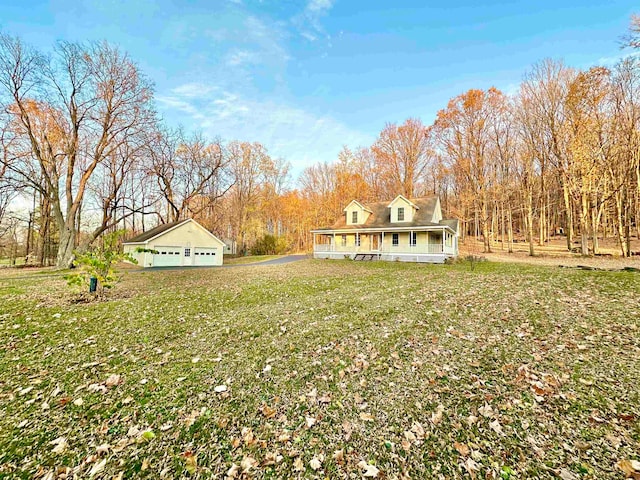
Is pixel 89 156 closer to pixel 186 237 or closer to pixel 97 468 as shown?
pixel 186 237

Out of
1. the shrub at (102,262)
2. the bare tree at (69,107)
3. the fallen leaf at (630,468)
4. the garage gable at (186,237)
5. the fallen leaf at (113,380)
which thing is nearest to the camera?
the fallen leaf at (630,468)

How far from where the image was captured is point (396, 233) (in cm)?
2223

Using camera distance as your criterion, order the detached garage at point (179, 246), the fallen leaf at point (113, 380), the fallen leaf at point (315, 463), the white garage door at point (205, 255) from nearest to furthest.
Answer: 1. the fallen leaf at point (315, 463)
2. the fallen leaf at point (113, 380)
3. the detached garage at point (179, 246)
4. the white garage door at point (205, 255)

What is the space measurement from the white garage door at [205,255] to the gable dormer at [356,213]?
13439mm

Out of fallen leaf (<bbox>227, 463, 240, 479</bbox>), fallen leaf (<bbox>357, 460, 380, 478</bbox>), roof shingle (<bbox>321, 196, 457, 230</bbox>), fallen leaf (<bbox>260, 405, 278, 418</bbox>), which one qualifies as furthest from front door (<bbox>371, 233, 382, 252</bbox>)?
fallen leaf (<bbox>227, 463, 240, 479</bbox>)

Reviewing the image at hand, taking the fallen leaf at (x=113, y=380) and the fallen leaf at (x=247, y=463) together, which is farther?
the fallen leaf at (x=113, y=380)

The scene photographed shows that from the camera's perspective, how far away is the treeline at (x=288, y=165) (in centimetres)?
1700

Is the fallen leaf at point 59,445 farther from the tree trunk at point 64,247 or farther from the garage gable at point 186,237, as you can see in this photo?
the garage gable at point 186,237

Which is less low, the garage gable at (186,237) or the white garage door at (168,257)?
the garage gable at (186,237)

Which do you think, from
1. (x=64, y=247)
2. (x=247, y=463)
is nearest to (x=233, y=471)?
(x=247, y=463)

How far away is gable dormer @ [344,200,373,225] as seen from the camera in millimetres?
24359

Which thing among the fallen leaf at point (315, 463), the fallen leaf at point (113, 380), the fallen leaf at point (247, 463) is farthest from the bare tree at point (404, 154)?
the fallen leaf at point (247, 463)

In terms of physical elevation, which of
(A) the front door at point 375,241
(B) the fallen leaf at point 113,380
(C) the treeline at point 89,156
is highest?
(C) the treeline at point 89,156

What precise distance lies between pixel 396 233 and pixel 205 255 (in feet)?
58.2
